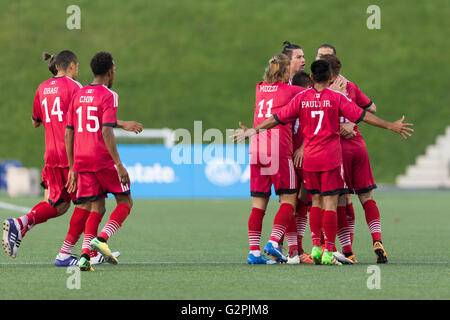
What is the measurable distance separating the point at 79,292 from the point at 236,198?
1883cm

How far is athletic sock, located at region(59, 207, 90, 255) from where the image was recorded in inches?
354

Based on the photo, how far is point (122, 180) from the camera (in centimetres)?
868

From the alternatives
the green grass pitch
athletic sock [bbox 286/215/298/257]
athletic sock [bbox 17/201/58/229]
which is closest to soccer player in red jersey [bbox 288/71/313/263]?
athletic sock [bbox 286/215/298/257]

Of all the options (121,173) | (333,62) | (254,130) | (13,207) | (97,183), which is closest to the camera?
(121,173)

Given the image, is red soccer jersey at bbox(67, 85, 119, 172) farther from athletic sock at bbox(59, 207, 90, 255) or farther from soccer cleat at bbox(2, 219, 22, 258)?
soccer cleat at bbox(2, 219, 22, 258)

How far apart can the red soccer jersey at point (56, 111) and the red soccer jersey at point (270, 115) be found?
199 cm

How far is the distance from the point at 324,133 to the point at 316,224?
980 millimetres

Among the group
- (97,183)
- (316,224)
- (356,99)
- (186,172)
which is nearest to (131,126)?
(97,183)

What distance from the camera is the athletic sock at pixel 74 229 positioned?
354 inches

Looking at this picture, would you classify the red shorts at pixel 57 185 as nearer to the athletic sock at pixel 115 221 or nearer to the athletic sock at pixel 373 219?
the athletic sock at pixel 115 221

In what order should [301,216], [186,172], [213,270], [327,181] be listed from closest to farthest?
[213,270] < [327,181] < [301,216] < [186,172]

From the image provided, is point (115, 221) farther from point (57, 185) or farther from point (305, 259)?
point (305, 259)

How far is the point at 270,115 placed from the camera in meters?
9.44

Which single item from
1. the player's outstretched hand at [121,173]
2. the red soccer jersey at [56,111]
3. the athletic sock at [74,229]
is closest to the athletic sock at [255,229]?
the player's outstretched hand at [121,173]
